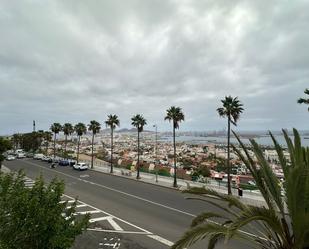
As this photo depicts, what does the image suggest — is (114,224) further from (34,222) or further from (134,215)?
(34,222)

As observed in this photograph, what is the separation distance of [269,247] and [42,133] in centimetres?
10557

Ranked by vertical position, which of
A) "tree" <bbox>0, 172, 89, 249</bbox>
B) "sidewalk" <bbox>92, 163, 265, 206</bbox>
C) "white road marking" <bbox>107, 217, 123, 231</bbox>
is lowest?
"sidewalk" <bbox>92, 163, 265, 206</bbox>

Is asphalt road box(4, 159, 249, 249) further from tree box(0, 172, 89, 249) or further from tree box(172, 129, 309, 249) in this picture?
tree box(172, 129, 309, 249)

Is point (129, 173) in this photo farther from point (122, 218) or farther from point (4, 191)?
point (4, 191)

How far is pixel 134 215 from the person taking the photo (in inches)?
849

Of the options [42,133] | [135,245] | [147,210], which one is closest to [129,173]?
[147,210]

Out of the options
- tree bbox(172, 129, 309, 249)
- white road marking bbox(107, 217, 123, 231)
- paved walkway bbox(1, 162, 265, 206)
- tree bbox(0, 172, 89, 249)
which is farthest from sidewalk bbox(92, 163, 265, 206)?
tree bbox(0, 172, 89, 249)

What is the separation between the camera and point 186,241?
6512 millimetres

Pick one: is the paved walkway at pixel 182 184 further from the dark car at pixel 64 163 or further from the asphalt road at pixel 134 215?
the dark car at pixel 64 163

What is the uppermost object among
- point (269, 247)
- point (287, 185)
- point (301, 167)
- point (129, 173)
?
point (301, 167)

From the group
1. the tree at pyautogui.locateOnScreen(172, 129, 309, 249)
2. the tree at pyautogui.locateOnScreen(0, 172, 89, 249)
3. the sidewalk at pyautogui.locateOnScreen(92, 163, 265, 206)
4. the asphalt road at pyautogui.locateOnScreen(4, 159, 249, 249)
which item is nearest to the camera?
the tree at pyautogui.locateOnScreen(172, 129, 309, 249)

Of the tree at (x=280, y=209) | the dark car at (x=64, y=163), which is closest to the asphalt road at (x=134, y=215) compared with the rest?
the tree at (x=280, y=209)

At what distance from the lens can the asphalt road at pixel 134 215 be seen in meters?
15.8

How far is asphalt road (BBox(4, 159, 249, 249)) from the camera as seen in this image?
1582 cm
